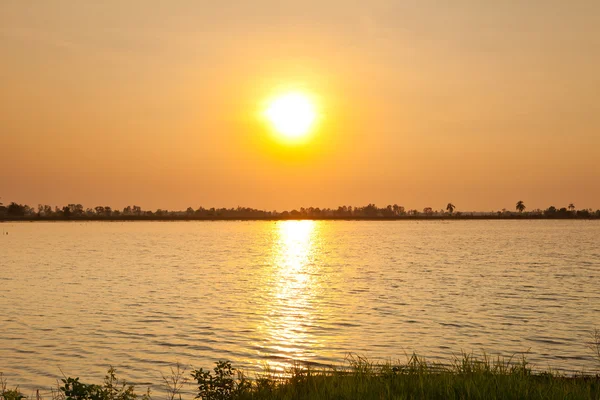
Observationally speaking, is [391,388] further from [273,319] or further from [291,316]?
[291,316]

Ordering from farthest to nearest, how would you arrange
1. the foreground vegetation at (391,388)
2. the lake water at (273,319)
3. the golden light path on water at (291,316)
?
the golden light path on water at (291,316) → the lake water at (273,319) → the foreground vegetation at (391,388)

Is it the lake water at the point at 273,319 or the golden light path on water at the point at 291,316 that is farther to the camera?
the golden light path on water at the point at 291,316

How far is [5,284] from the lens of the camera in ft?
212

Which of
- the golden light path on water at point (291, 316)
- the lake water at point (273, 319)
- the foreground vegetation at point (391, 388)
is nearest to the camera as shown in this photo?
the foreground vegetation at point (391, 388)

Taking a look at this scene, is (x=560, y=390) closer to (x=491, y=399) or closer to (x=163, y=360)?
(x=491, y=399)

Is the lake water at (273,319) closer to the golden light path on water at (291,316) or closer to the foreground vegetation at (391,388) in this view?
the golden light path on water at (291,316)

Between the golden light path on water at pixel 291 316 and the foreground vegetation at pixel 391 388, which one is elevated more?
the foreground vegetation at pixel 391 388

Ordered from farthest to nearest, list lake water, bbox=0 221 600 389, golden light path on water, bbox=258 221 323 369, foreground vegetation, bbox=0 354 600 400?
golden light path on water, bbox=258 221 323 369
lake water, bbox=0 221 600 389
foreground vegetation, bbox=0 354 600 400

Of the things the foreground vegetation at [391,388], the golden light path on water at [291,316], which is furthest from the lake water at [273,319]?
the foreground vegetation at [391,388]

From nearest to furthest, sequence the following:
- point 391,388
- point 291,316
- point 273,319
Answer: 1. point 391,388
2. point 273,319
3. point 291,316

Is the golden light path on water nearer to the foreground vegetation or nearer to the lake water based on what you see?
the lake water

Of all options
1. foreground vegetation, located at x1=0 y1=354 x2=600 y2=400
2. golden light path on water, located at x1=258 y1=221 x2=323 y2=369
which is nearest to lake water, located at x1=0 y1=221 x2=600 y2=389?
golden light path on water, located at x1=258 y1=221 x2=323 y2=369

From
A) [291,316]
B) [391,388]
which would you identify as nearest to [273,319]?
[291,316]

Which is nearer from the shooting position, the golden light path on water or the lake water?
the lake water
